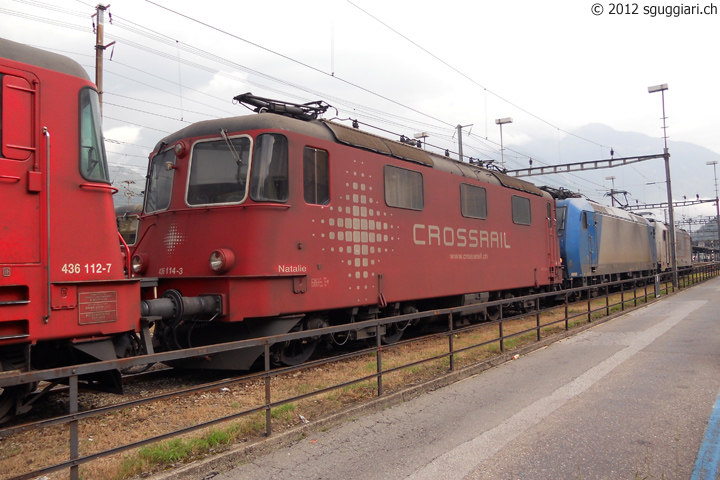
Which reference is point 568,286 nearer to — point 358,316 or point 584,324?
point 584,324

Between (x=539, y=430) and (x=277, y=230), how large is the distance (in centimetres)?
410

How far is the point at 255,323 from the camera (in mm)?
7367

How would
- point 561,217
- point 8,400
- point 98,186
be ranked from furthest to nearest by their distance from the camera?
point 561,217 < point 98,186 < point 8,400

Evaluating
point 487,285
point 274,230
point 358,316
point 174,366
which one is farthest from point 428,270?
point 174,366

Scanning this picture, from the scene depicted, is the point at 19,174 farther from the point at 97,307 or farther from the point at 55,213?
the point at 97,307

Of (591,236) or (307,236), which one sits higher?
(591,236)

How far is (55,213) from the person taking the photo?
4.98 meters

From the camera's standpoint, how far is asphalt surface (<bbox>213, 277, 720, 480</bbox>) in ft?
13.6

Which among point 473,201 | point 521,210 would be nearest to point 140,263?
point 473,201

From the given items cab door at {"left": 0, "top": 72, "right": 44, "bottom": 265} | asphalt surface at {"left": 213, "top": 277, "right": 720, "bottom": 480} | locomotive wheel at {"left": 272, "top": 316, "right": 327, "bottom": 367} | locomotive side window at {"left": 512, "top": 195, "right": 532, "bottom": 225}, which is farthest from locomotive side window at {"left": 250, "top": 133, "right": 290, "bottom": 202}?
locomotive side window at {"left": 512, "top": 195, "right": 532, "bottom": 225}

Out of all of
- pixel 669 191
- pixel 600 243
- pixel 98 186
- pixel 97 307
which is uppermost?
pixel 669 191

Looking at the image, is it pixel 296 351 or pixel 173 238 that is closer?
pixel 173 238

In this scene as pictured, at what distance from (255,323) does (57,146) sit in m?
3.40

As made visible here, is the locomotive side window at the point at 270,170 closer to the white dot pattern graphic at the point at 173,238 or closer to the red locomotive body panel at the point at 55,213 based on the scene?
the white dot pattern graphic at the point at 173,238
